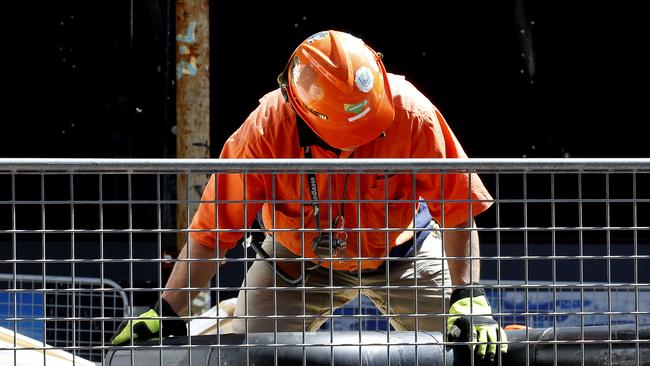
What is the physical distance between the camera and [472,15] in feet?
24.2

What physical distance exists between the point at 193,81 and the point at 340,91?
292 cm

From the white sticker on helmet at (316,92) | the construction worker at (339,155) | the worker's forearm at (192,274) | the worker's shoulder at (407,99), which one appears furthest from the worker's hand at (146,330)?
the worker's shoulder at (407,99)

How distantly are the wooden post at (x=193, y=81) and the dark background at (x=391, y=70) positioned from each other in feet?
3.01

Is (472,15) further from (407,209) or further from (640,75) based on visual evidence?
(407,209)

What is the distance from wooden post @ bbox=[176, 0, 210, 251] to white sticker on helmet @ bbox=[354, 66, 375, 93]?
2874mm

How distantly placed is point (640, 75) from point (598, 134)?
512 millimetres

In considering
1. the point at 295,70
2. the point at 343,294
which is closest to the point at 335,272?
the point at 343,294

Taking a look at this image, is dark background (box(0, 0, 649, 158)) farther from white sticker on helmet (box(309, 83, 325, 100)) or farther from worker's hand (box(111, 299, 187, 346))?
worker's hand (box(111, 299, 187, 346))

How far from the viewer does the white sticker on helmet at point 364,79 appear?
3.43 m

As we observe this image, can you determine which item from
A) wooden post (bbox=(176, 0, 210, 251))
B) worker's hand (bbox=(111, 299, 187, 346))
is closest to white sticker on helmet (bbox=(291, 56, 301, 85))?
worker's hand (bbox=(111, 299, 187, 346))

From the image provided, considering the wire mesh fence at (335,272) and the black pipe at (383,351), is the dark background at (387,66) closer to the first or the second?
the wire mesh fence at (335,272)

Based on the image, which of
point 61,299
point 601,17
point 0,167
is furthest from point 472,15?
point 0,167

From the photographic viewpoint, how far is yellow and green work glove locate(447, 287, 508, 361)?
2.77 meters

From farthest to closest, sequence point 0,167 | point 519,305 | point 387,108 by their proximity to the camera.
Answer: point 519,305 < point 387,108 < point 0,167
